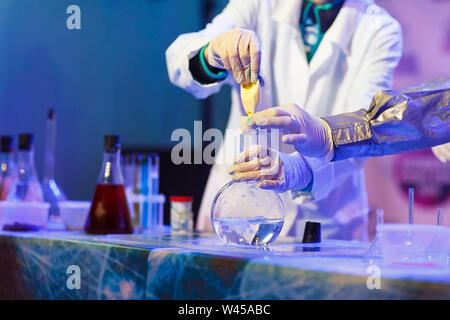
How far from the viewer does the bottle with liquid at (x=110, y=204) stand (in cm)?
147

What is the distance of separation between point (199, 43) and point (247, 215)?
73cm

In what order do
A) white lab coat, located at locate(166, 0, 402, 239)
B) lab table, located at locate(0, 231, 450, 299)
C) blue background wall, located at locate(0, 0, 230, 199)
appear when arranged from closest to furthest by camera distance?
lab table, located at locate(0, 231, 450, 299) → white lab coat, located at locate(166, 0, 402, 239) → blue background wall, located at locate(0, 0, 230, 199)

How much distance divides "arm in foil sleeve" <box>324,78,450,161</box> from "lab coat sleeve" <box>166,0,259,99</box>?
528mm

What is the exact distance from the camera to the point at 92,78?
3.10 metres

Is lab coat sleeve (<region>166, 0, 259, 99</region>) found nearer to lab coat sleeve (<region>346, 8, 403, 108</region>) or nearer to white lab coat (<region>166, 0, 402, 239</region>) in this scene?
white lab coat (<region>166, 0, 402, 239</region>)

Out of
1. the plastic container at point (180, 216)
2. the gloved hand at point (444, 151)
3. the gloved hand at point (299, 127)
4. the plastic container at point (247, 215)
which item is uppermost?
the gloved hand at point (299, 127)

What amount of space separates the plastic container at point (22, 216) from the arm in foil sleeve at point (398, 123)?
0.85 meters

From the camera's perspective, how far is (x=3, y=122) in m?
2.69

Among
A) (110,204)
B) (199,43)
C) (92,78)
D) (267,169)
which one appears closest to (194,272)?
(267,169)

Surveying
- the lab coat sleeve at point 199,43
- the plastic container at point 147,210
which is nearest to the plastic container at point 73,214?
the plastic container at point 147,210

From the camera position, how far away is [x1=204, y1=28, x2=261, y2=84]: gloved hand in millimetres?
1214

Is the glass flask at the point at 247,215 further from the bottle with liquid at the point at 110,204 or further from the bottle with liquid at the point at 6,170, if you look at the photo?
the bottle with liquid at the point at 6,170

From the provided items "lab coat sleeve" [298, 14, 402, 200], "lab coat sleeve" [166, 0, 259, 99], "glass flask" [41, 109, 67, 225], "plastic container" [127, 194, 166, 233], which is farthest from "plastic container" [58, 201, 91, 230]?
"lab coat sleeve" [298, 14, 402, 200]
